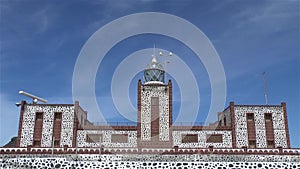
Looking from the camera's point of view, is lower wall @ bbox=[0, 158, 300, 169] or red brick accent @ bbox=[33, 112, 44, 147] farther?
red brick accent @ bbox=[33, 112, 44, 147]

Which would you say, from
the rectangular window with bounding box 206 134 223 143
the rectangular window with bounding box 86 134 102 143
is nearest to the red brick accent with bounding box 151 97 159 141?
the rectangular window with bounding box 206 134 223 143

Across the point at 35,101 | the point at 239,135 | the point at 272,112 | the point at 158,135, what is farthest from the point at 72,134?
the point at 272,112

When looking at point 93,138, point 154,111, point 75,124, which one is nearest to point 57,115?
point 75,124

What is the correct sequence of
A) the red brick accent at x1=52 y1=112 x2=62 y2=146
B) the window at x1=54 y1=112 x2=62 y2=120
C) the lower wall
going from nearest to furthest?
the lower wall
the red brick accent at x1=52 y1=112 x2=62 y2=146
the window at x1=54 y1=112 x2=62 y2=120

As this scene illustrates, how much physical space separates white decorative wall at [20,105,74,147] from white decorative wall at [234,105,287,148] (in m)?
11.9

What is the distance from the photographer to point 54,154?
21031mm

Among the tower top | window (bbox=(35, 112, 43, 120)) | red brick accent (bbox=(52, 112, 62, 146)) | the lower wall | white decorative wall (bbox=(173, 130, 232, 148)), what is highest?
the tower top

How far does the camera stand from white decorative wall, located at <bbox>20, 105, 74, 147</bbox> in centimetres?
2653

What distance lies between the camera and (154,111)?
27.0 m

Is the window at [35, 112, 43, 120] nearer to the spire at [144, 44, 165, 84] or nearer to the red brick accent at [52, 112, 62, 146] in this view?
the red brick accent at [52, 112, 62, 146]

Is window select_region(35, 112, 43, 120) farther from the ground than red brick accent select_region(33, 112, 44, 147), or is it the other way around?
window select_region(35, 112, 43, 120)

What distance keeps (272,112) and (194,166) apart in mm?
9566

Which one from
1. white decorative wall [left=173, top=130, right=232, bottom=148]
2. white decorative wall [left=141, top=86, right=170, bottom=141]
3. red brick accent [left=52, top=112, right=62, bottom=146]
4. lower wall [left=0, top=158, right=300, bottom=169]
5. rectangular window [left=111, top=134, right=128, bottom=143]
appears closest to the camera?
lower wall [left=0, top=158, right=300, bottom=169]

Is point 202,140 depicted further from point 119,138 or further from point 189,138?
point 119,138
